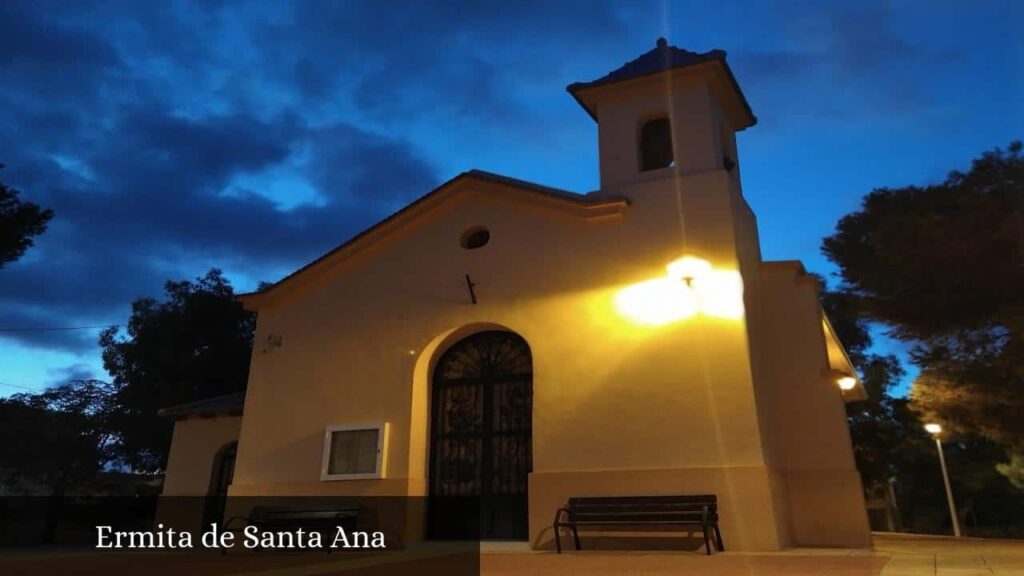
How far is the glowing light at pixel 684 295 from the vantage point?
909cm

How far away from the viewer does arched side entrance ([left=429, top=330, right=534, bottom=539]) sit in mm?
9797

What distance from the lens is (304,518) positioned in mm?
9312

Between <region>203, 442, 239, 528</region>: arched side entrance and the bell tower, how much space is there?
9.32 m

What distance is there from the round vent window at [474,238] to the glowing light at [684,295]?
2.68 metres

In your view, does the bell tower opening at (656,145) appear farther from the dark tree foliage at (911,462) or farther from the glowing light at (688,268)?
the dark tree foliage at (911,462)

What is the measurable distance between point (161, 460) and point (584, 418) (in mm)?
20588

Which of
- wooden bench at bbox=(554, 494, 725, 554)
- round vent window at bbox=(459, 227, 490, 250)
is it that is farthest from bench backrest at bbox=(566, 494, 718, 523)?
round vent window at bbox=(459, 227, 490, 250)

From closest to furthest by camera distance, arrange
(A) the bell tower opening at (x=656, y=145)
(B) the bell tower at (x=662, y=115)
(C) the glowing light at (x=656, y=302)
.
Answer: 1. (C) the glowing light at (x=656, y=302)
2. (B) the bell tower at (x=662, y=115)
3. (A) the bell tower opening at (x=656, y=145)

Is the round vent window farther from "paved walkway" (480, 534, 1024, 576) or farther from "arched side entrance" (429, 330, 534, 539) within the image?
"paved walkway" (480, 534, 1024, 576)

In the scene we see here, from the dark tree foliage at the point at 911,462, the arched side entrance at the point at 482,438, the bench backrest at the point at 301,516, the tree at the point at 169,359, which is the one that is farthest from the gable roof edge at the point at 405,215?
the dark tree foliage at the point at 911,462

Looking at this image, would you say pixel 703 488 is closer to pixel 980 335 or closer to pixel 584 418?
pixel 584 418

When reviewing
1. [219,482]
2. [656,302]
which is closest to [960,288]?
[656,302]

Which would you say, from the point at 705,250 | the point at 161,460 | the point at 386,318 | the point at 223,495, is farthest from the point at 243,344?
the point at 705,250

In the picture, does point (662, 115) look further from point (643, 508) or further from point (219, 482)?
point (219, 482)
